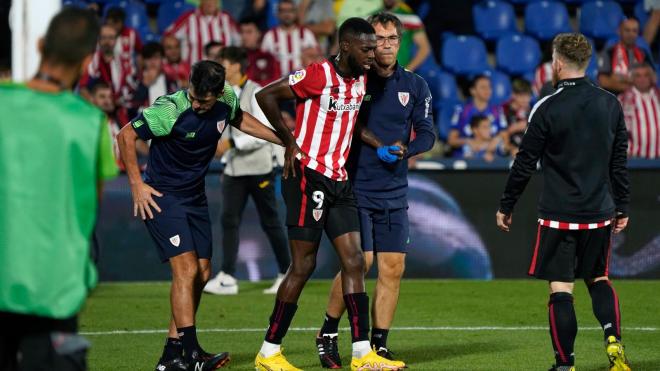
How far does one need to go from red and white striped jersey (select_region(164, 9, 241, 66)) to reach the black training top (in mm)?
8720

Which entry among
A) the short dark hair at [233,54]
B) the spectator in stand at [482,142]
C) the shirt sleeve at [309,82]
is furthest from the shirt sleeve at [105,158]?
the spectator in stand at [482,142]

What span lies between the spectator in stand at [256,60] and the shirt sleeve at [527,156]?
24.1 ft

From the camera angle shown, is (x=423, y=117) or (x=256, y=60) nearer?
(x=423, y=117)

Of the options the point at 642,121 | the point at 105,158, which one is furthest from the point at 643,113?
the point at 105,158

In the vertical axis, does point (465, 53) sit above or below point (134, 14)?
below

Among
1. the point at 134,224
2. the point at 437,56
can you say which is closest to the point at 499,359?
the point at 134,224

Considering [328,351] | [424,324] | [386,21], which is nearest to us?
[328,351]

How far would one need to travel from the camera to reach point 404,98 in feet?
26.0

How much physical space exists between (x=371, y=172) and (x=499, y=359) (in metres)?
1.47

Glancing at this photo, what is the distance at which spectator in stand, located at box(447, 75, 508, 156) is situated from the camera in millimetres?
14383

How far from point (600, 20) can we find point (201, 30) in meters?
5.46

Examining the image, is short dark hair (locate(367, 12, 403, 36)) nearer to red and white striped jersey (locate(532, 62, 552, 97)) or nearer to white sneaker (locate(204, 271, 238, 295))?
white sneaker (locate(204, 271, 238, 295))

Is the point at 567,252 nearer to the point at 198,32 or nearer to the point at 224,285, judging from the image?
the point at 224,285

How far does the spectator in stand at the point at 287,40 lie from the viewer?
49.3 feet
